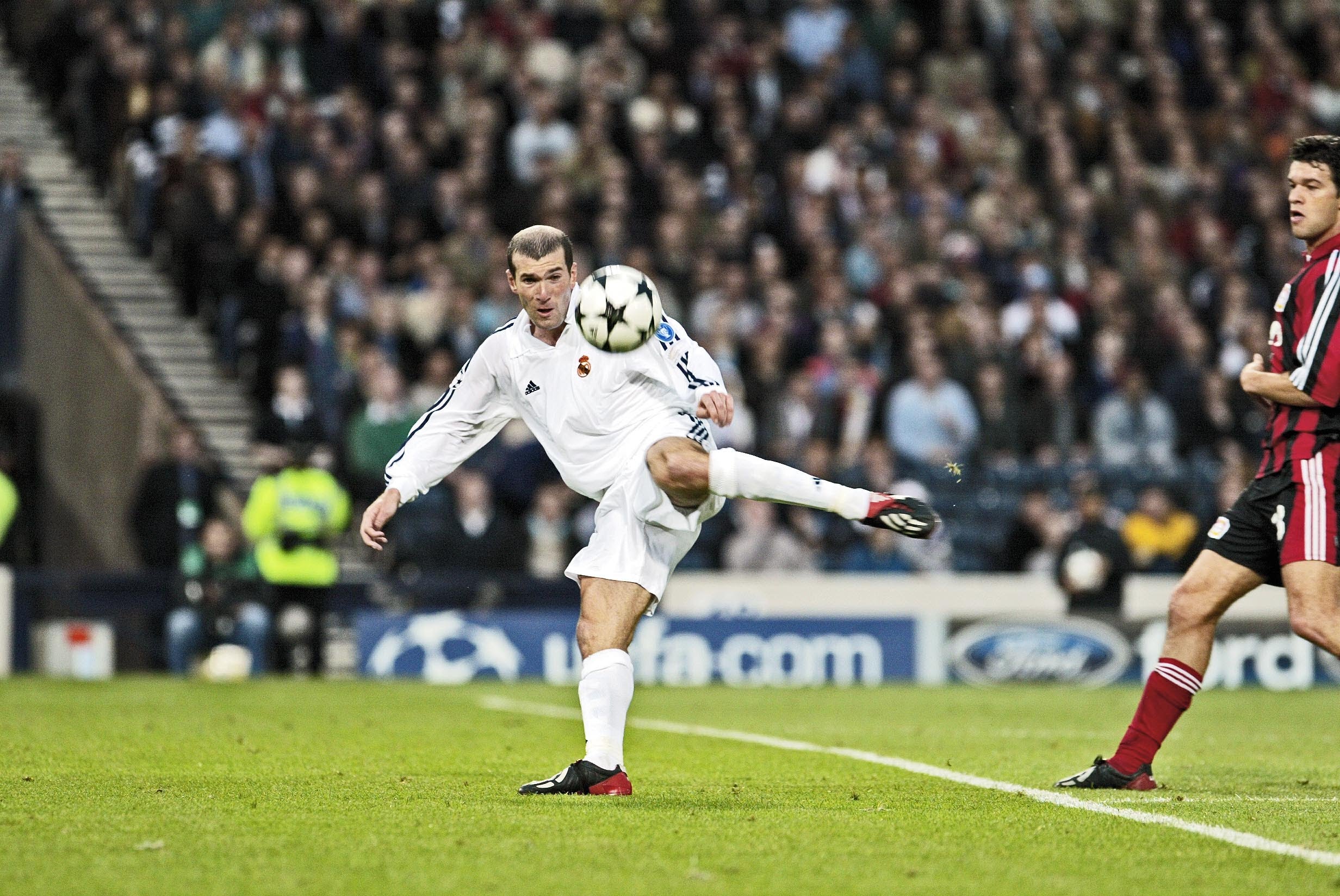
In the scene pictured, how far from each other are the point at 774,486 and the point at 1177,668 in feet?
5.89

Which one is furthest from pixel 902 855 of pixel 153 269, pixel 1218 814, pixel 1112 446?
pixel 153 269

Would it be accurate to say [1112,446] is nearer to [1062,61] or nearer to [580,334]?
[1062,61]

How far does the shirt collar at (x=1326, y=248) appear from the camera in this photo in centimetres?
759

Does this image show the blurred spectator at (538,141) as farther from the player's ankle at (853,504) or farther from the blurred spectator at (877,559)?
the player's ankle at (853,504)

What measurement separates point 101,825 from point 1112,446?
15.0 metres

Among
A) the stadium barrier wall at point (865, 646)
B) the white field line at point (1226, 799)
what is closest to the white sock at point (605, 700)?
the white field line at point (1226, 799)

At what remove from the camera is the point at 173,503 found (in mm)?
18188

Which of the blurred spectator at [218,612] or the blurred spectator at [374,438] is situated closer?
the blurred spectator at [218,612]

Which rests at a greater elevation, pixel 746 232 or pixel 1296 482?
pixel 746 232

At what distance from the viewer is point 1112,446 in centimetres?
2025

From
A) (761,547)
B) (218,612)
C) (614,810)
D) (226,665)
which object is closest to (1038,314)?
(761,547)

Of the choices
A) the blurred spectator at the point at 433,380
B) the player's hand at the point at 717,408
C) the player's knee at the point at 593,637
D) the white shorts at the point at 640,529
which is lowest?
the player's knee at the point at 593,637

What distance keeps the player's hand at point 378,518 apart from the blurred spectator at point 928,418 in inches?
464

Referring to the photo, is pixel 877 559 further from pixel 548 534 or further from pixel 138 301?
pixel 138 301
